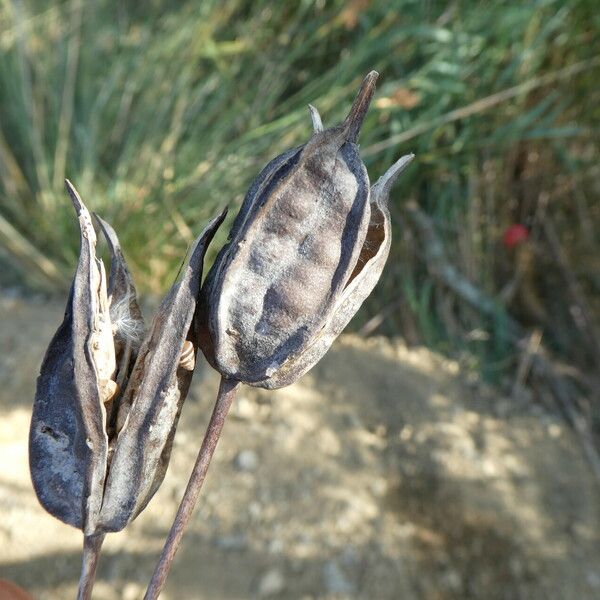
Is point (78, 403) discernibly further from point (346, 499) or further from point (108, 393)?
point (346, 499)

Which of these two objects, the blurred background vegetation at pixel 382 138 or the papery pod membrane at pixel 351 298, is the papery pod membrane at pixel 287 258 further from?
the blurred background vegetation at pixel 382 138

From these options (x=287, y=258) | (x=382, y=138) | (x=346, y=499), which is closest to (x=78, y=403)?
Result: (x=287, y=258)

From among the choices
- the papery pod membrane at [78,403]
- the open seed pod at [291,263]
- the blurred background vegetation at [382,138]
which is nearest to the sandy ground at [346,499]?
the blurred background vegetation at [382,138]

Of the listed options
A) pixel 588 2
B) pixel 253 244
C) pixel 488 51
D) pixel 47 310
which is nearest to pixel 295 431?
pixel 47 310

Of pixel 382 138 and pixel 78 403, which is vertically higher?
pixel 78 403

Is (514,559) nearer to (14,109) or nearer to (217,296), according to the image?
(217,296)

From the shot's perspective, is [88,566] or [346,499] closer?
[88,566]
